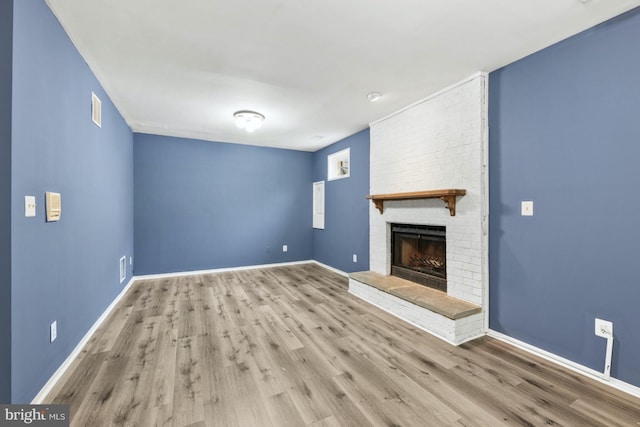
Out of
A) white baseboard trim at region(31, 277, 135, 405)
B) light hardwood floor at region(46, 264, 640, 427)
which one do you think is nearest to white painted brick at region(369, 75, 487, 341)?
light hardwood floor at region(46, 264, 640, 427)

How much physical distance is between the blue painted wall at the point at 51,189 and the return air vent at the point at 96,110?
85 millimetres

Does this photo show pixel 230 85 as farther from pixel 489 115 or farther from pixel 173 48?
pixel 489 115

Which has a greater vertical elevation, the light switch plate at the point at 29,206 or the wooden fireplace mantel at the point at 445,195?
the wooden fireplace mantel at the point at 445,195

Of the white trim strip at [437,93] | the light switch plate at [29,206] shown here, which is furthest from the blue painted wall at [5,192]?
the white trim strip at [437,93]

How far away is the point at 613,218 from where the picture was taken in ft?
6.24

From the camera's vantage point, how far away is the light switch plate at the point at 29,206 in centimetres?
158

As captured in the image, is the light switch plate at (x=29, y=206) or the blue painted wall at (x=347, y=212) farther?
the blue painted wall at (x=347, y=212)

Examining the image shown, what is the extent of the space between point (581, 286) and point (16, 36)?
13.5 ft

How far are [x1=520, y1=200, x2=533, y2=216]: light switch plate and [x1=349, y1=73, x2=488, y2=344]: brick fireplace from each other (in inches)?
12.7

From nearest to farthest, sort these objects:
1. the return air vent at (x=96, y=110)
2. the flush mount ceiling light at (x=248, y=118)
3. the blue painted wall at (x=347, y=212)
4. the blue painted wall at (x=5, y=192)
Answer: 1. the blue painted wall at (x=5, y=192)
2. the return air vent at (x=96, y=110)
3. the flush mount ceiling light at (x=248, y=118)
4. the blue painted wall at (x=347, y=212)

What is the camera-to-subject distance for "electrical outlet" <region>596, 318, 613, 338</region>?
1.90 meters

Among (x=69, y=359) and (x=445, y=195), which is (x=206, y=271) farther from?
(x=445, y=195)

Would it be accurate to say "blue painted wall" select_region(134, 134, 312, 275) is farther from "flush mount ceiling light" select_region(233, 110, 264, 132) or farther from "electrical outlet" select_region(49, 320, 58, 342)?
"electrical outlet" select_region(49, 320, 58, 342)

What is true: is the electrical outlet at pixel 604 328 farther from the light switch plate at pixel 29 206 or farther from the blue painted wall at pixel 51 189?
the light switch plate at pixel 29 206
